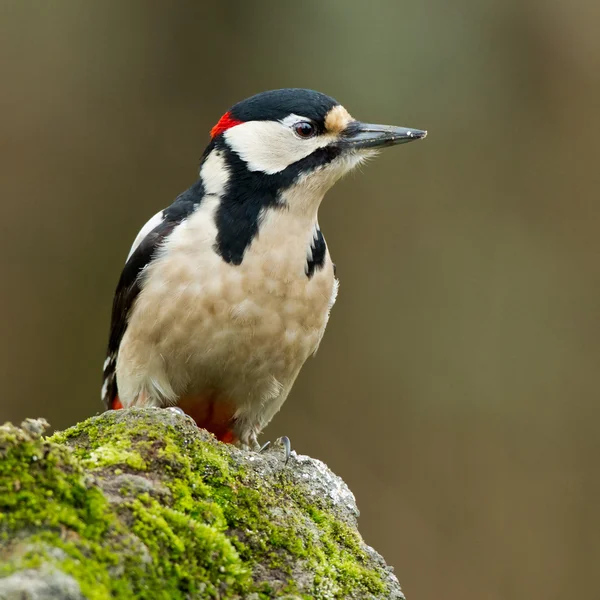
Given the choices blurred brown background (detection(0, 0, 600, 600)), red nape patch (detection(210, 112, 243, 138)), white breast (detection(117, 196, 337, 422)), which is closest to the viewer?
white breast (detection(117, 196, 337, 422))

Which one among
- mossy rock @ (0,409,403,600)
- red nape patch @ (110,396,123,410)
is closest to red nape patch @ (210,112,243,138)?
red nape patch @ (110,396,123,410)

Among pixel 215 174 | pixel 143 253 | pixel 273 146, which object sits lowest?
pixel 143 253

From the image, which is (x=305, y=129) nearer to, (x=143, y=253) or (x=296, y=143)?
(x=296, y=143)

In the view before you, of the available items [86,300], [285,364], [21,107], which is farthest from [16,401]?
[285,364]

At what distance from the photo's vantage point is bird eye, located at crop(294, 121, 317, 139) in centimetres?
360

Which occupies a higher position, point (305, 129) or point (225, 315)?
point (305, 129)

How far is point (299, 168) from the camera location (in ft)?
11.6

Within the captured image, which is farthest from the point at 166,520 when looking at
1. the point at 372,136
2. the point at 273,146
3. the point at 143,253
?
the point at 372,136

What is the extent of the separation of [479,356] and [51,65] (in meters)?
4.13

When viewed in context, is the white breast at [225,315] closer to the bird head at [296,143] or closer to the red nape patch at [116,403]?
the bird head at [296,143]

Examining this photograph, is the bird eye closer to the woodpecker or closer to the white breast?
the woodpecker

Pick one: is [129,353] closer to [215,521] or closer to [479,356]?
[215,521]

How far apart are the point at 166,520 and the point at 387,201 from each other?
19.4 feet

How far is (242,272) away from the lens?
3.33m
